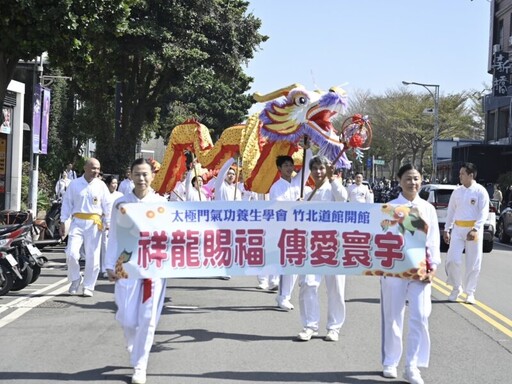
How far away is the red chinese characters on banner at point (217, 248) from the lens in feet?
23.0

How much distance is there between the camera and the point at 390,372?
6684mm

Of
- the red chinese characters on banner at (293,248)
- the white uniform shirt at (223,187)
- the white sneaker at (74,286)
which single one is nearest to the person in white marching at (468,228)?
the white uniform shirt at (223,187)

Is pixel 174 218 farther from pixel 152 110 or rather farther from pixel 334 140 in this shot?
pixel 152 110

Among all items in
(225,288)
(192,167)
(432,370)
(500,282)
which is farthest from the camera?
(192,167)

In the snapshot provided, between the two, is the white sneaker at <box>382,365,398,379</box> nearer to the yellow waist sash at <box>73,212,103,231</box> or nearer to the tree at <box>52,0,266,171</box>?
the yellow waist sash at <box>73,212,103,231</box>

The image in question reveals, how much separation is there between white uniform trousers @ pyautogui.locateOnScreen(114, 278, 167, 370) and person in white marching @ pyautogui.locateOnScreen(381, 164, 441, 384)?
1.90 m

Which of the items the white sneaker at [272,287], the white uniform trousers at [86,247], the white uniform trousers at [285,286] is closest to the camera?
the white uniform trousers at [285,286]

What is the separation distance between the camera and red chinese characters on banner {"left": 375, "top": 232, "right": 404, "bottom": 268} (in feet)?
22.7

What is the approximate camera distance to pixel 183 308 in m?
10.3

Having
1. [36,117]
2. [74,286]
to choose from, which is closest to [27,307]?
[74,286]

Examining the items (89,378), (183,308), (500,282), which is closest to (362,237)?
(89,378)

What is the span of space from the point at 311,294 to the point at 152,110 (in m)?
24.7

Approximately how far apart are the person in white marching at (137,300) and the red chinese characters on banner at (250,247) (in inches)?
28.8

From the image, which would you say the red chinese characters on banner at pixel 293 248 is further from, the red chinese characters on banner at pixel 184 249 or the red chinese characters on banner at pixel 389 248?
the red chinese characters on banner at pixel 184 249
